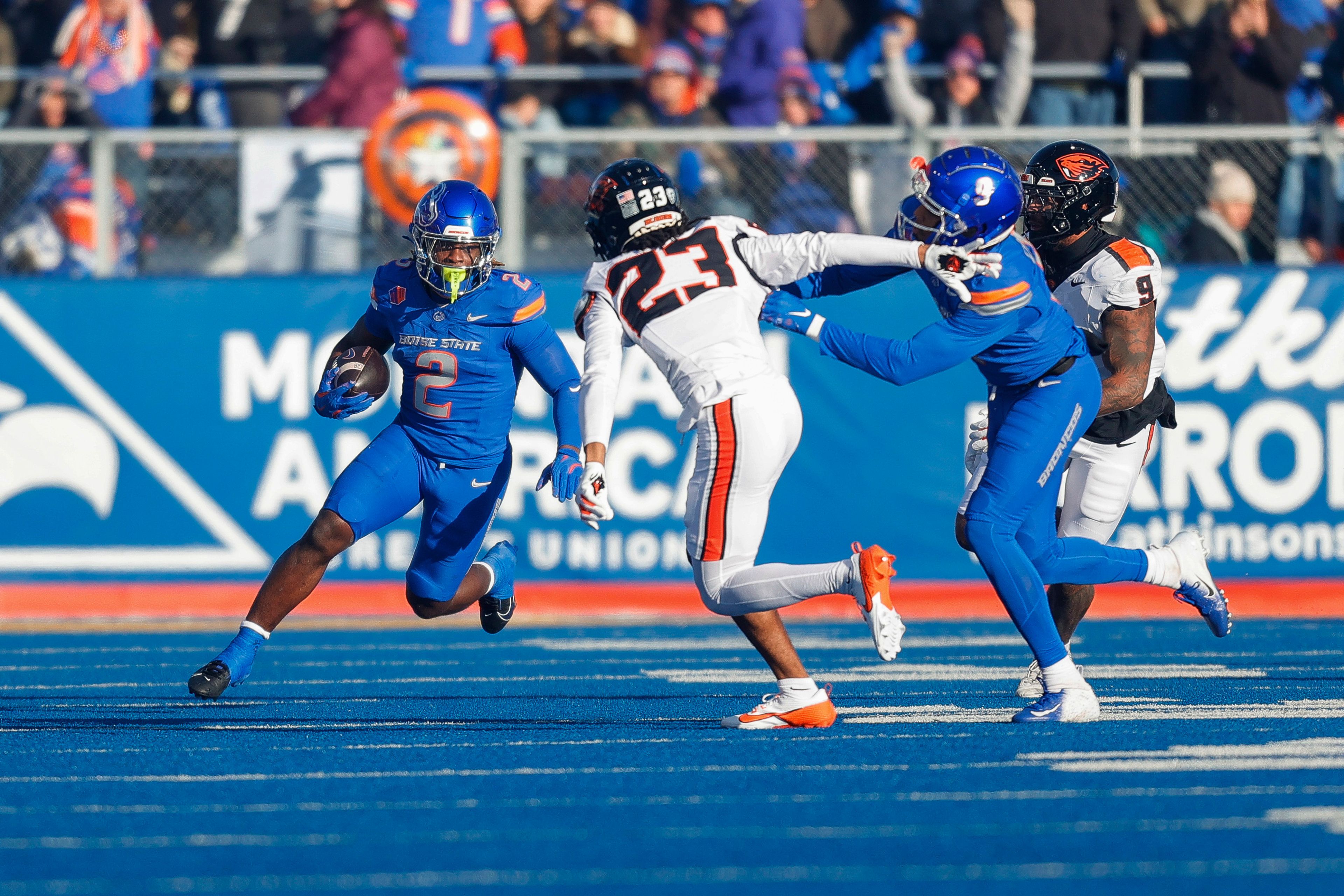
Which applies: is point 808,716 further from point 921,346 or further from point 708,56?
point 708,56

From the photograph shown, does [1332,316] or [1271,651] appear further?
[1332,316]

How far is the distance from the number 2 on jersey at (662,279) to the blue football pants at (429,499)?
138 centimetres

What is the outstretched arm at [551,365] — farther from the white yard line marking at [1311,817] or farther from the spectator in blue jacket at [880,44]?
the spectator in blue jacket at [880,44]

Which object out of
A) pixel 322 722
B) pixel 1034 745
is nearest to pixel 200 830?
pixel 322 722

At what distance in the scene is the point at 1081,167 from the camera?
6.74 m

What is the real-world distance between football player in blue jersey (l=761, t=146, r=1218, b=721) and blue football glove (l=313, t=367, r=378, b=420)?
1.70m

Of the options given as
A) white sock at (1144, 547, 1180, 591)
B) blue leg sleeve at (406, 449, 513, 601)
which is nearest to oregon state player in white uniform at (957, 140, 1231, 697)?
white sock at (1144, 547, 1180, 591)

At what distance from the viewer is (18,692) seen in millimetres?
7223

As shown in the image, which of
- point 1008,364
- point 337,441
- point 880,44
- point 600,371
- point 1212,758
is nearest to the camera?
point 1212,758

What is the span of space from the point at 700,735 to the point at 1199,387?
562 cm

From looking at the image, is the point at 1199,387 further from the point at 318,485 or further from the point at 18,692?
the point at 18,692

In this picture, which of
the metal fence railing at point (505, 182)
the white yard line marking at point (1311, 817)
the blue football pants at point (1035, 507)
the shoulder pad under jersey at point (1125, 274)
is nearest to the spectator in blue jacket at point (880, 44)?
the metal fence railing at point (505, 182)

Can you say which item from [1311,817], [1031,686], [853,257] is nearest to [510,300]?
[853,257]

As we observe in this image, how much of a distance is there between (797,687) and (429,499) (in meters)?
1.77
